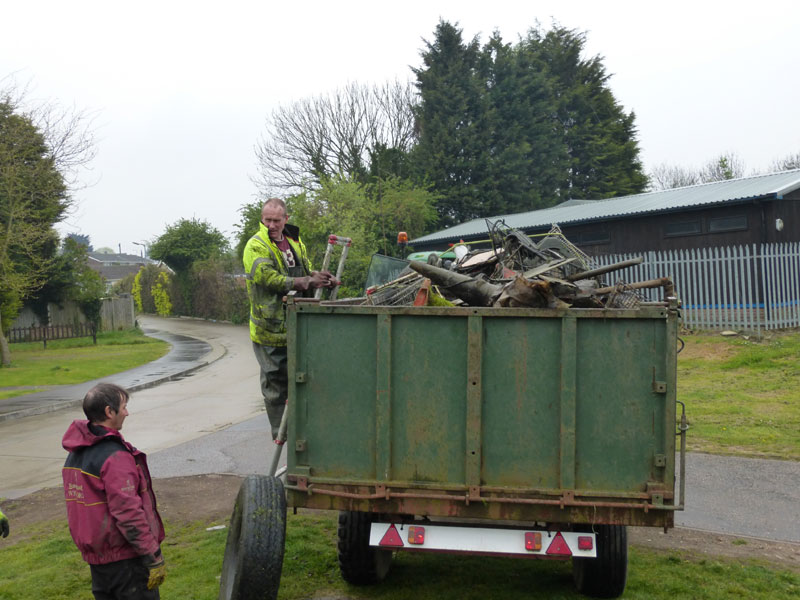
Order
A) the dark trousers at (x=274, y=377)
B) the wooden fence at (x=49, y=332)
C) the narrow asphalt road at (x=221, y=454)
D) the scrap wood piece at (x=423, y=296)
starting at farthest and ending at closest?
the wooden fence at (x=49, y=332)
the narrow asphalt road at (x=221, y=454)
the dark trousers at (x=274, y=377)
the scrap wood piece at (x=423, y=296)

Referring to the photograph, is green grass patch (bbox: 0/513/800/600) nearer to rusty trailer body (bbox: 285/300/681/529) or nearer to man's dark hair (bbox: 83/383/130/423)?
rusty trailer body (bbox: 285/300/681/529)

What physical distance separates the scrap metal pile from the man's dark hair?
163cm

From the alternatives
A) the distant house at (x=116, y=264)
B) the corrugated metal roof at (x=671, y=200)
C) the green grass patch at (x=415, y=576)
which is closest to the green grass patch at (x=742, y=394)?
the green grass patch at (x=415, y=576)

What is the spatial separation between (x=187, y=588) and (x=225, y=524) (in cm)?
139

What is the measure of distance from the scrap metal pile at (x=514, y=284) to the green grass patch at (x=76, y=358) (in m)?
12.5

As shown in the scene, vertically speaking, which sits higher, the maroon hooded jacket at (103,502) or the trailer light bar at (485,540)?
the maroon hooded jacket at (103,502)

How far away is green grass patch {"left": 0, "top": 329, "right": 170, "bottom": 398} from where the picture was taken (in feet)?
55.7

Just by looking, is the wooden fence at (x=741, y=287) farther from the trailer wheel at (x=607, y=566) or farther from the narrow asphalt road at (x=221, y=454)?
the trailer wheel at (x=607, y=566)

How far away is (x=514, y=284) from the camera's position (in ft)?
12.3

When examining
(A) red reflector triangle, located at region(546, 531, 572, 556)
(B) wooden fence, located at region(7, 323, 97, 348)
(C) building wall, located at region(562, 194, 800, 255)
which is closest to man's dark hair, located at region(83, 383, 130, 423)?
(A) red reflector triangle, located at region(546, 531, 572, 556)

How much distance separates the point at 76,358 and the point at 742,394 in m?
19.0

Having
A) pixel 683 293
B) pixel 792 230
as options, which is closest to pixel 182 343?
pixel 683 293

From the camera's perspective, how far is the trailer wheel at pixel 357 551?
4.20m

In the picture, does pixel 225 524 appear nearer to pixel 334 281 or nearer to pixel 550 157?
pixel 334 281
